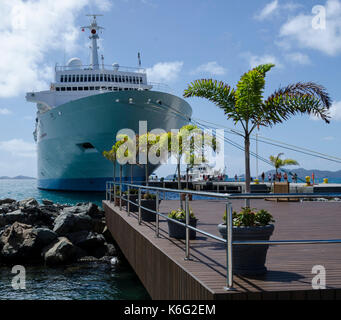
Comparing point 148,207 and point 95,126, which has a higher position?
point 95,126

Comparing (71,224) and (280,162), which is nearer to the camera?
(71,224)

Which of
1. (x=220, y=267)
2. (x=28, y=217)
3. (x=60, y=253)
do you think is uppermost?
(x=220, y=267)

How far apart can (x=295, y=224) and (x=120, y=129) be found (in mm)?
26639

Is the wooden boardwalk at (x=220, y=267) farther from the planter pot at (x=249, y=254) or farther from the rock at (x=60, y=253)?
the rock at (x=60, y=253)

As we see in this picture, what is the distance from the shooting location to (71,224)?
13.6 m

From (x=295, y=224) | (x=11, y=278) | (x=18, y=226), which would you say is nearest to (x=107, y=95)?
(x=18, y=226)

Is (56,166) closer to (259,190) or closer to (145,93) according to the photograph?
(145,93)

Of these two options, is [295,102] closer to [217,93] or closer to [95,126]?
[217,93]

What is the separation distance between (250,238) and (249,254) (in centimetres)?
20

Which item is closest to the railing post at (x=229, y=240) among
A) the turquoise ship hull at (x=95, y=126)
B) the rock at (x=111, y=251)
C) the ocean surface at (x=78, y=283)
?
the ocean surface at (x=78, y=283)

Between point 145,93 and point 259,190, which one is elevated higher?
point 145,93

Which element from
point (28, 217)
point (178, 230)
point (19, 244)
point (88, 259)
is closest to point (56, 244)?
point (88, 259)

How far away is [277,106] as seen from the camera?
759 centimetres

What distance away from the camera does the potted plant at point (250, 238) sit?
396cm
